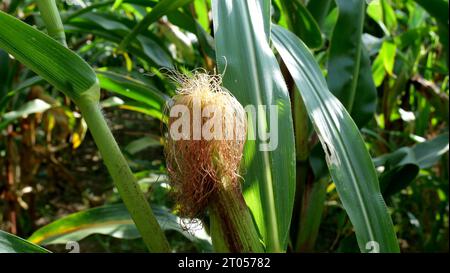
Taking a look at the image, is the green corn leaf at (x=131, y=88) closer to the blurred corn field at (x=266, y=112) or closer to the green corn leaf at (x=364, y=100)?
the blurred corn field at (x=266, y=112)

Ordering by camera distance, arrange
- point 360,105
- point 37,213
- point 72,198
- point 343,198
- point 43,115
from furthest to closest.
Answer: point 72,198 → point 37,213 → point 43,115 → point 360,105 → point 343,198

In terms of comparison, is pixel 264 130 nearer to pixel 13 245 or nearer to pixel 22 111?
pixel 13 245

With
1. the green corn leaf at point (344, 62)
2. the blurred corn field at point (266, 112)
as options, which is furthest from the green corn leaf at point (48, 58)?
the green corn leaf at point (344, 62)

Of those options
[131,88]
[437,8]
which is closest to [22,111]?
[131,88]

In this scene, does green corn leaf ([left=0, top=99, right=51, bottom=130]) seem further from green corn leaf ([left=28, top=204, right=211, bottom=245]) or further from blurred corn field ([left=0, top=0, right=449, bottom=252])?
green corn leaf ([left=28, top=204, right=211, bottom=245])

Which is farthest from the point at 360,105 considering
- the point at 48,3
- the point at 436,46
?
the point at 436,46

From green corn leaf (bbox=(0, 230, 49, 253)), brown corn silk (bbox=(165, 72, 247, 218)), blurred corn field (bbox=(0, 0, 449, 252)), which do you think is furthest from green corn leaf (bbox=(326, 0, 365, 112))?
green corn leaf (bbox=(0, 230, 49, 253))
